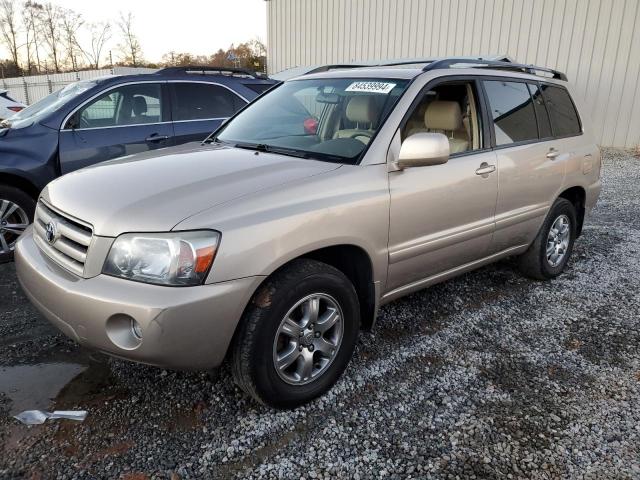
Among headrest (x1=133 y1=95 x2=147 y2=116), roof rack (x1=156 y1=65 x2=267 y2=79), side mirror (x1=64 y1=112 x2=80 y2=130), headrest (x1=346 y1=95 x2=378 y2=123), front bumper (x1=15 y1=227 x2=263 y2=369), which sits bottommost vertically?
front bumper (x1=15 y1=227 x2=263 y2=369)

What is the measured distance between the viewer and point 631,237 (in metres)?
5.88

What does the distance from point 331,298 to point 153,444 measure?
3.55 ft

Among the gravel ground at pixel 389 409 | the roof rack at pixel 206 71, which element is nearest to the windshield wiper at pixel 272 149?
the gravel ground at pixel 389 409

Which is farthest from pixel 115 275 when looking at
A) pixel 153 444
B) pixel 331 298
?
pixel 331 298

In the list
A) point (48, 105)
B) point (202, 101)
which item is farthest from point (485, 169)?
point (48, 105)

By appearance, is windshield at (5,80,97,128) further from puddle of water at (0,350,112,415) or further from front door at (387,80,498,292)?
front door at (387,80,498,292)

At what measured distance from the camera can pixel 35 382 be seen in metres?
2.82

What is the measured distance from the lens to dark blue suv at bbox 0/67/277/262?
4.61 metres

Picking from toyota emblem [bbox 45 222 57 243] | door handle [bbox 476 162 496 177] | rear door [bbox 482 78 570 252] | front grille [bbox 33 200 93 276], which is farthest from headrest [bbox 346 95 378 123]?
toyota emblem [bbox 45 222 57 243]

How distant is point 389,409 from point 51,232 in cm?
196

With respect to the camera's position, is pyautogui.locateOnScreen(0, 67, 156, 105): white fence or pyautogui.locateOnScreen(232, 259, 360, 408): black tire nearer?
pyautogui.locateOnScreen(232, 259, 360, 408): black tire

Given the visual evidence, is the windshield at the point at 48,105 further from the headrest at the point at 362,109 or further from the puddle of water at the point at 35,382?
the headrest at the point at 362,109

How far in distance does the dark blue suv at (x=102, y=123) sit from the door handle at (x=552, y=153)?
11.5 ft

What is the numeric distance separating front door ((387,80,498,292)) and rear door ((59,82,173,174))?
315 centimetres
